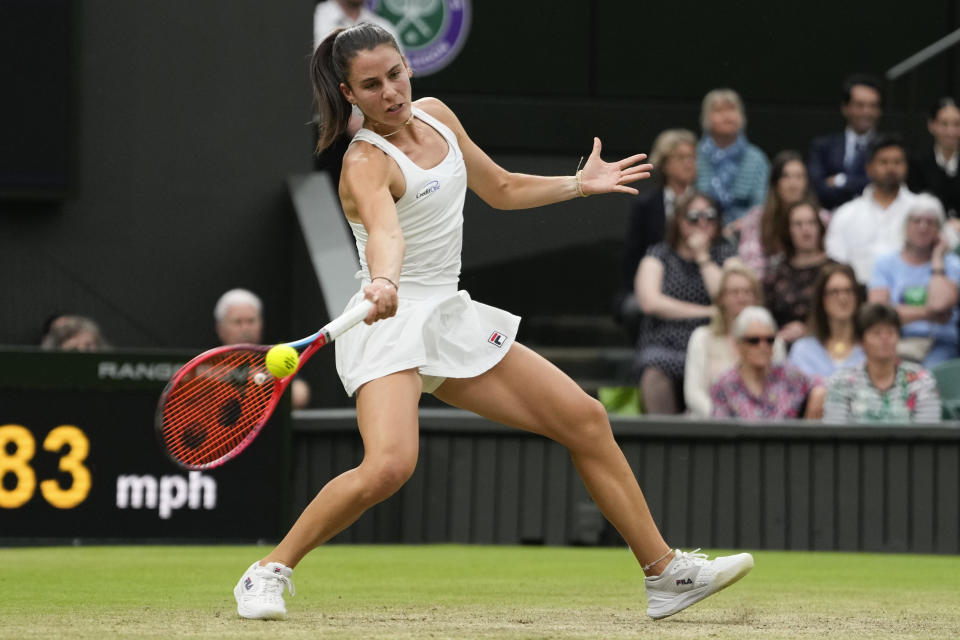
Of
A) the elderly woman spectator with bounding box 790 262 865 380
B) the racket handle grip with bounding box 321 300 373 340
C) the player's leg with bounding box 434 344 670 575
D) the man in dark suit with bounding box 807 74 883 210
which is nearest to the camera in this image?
the racket handle grip with bounding box 321 300 373 340

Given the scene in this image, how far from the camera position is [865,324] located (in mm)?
9078

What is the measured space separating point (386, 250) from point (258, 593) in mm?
1051

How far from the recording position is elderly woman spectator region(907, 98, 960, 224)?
11.3 meters

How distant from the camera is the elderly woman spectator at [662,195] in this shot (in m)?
10.5

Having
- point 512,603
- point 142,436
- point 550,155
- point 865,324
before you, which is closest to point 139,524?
point 142,436

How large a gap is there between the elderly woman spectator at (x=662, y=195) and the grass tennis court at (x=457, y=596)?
2384 millimetres

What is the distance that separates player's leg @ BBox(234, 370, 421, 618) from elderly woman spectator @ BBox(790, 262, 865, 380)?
473 cm

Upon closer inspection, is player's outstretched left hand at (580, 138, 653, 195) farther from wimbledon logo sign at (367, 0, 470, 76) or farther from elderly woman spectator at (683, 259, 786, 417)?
wimbledon logo sign at (367, 0, 470, 76)

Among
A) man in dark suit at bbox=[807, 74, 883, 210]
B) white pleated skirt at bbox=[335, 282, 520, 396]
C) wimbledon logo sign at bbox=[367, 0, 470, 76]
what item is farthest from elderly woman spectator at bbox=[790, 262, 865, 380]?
wimbledon logo sign at bbox=[367, 0, 470, 76]

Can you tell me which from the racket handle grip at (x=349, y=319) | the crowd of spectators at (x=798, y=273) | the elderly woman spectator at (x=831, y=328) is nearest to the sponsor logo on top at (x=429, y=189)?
the racket handle grip at (x=349, y=319)

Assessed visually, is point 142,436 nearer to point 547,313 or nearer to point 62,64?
point 62,64

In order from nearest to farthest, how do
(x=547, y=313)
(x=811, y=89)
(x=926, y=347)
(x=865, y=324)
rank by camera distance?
(x=865, y=324) → (x=926, y=347) → (x=547, y=313) → (x=811, y=89)

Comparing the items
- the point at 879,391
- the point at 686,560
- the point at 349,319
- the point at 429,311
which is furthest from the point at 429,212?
the point at 879,391

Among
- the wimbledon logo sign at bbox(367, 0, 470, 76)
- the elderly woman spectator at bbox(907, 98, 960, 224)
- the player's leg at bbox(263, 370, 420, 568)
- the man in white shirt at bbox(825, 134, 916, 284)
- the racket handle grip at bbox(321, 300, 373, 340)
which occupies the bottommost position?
the player's leg at bbox(263, 370, 420, 568)
